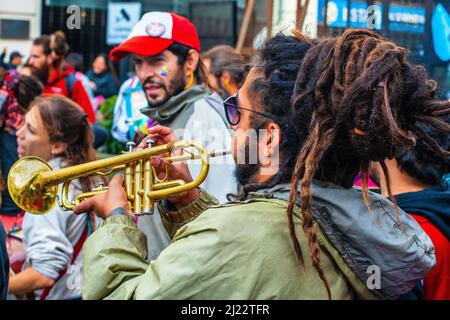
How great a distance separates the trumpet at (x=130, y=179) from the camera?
2580 millimetres

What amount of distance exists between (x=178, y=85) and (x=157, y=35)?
0.29 meters

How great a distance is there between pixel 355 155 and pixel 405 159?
918 mm

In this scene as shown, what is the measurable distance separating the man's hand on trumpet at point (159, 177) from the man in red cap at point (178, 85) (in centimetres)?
71

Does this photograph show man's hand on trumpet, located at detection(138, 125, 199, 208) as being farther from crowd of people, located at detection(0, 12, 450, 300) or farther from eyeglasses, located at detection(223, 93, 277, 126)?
eyeglasses, located at detection(223, 93, 277, 126)

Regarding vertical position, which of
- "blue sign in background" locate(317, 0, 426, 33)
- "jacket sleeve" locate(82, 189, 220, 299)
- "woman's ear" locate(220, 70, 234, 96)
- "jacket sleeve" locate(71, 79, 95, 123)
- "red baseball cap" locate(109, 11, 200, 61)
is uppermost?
"blue sign in background" locate(317, 0, 426, 33)

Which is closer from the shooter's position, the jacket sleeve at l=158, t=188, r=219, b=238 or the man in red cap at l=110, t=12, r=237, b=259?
the jacket sleeve at l=158, t=188, r=219, b=238

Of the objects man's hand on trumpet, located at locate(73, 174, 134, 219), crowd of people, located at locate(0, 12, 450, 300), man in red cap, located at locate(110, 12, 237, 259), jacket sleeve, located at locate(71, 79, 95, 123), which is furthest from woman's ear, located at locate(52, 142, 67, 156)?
jacket sleeve, located at locate(71, 79, 95, 123)

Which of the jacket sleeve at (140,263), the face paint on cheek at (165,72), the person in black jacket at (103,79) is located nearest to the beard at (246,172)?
the jacket sleeve at (140,263)

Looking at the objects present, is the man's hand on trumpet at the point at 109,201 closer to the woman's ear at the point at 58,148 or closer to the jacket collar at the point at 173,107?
the jacket collar at the point at 173,107

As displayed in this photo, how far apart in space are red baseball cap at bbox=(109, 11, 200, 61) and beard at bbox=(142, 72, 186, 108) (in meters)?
0.16

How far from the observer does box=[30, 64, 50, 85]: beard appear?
7.30 m

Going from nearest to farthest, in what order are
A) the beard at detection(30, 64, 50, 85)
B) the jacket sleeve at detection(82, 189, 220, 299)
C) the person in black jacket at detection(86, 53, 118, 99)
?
1. the jacket sleeve at detection(82, 189, 220, 299)
2. the beard at detection(30, 64, 50, 85)
3. the person in black jacket at detection(86, 53, 118, 99)

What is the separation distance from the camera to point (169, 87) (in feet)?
13.7

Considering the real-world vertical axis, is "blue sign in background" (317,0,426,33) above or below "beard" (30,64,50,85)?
above
